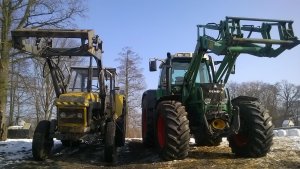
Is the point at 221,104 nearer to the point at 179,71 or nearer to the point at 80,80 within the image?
the point at 179,71

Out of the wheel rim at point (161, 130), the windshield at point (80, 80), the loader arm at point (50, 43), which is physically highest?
the loader arm at point (50, 43)

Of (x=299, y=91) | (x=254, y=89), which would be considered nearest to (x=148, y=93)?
(x=254, y=89)

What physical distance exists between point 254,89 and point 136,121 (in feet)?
157

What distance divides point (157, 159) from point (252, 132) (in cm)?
241

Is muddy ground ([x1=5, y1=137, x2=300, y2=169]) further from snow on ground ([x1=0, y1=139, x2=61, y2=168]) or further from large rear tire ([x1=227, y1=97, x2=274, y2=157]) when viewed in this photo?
snow on ground ([x1=0, y1=139, x2=61, y2=168])

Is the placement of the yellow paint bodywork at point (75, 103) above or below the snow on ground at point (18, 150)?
above

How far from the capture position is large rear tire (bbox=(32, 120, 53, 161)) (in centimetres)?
1052

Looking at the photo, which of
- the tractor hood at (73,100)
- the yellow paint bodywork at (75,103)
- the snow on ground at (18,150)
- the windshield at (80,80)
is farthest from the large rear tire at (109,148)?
the snow on ground at (18,150)

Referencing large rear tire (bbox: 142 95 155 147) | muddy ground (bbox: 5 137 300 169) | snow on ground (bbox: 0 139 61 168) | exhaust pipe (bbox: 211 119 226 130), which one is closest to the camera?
muddy ground (bbox: 5 137 300 169)

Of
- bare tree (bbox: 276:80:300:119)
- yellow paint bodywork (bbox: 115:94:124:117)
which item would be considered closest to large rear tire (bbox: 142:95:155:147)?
yellow paint bodywork (bbox: 115:94:124:117)

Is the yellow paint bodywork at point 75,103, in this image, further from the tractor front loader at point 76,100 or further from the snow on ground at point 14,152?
the snow on ground at point 14,152

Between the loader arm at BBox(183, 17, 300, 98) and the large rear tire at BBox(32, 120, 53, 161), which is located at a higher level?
the loader arm at BBox(183, 17, 300, 98)

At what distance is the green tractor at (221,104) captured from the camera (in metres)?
9.16

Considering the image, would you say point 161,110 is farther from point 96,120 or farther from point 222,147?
point 222,147
